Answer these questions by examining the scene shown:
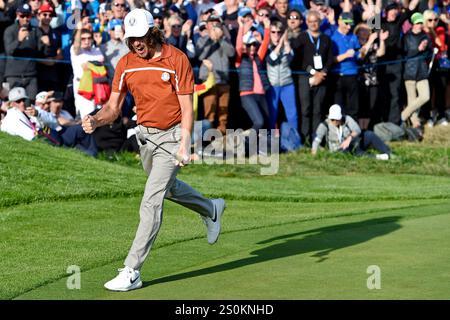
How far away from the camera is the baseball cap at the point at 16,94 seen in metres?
17.7

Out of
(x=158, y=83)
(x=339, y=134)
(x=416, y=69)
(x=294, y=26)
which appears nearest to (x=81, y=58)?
(x=294, y=26)

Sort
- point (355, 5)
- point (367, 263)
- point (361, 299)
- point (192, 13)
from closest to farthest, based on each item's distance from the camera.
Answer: point (361, 299)
point (367, 263)
point (192, 13)
point (355, 5)

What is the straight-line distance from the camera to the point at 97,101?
62.2 ft

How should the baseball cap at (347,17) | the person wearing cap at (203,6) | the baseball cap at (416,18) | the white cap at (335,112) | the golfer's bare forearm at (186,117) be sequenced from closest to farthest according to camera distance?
1. the golfer's bare forearm at (186,117)
2. the white cap at (335,112)
3. the person wearing cap at (203,6)
4. the baseball cap at (347,17)
5. the baseball cap at (416,18)

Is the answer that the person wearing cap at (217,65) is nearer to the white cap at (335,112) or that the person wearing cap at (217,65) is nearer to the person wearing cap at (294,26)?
the person wearing cap at (294,26)

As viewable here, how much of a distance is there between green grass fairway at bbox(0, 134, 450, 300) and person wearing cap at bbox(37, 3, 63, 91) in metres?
2.09

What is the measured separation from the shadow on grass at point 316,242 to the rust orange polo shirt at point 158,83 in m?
1.36

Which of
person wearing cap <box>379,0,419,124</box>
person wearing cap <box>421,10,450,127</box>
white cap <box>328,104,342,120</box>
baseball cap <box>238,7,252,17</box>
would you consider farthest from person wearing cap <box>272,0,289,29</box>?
person wearing cap <box>421,10,450,127</box>

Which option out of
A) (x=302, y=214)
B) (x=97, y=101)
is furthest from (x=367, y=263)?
(x=97, y=101)

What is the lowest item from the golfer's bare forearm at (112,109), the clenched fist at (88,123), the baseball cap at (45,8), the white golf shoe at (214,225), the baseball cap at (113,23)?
the white golf shoe at (214,225)

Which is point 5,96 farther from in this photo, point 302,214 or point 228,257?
point 228,257

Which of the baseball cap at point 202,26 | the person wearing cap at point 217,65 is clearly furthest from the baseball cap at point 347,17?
the baseball cap at point 202,26

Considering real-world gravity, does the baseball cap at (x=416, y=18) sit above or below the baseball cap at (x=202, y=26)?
above

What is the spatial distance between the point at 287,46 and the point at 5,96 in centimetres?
521
